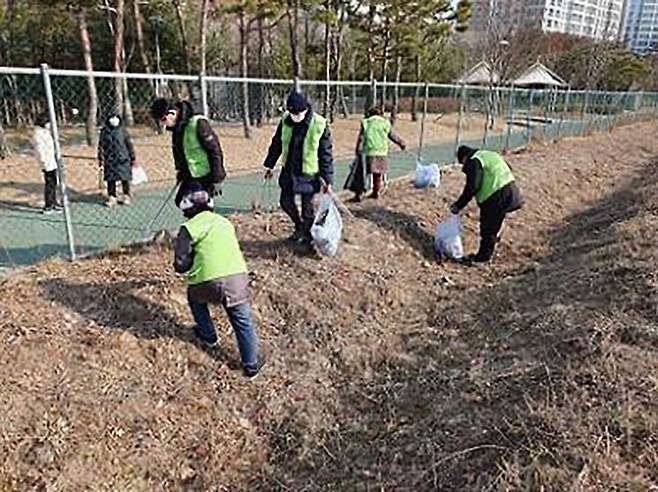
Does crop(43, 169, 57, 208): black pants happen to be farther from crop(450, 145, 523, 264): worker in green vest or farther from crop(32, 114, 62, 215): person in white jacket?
crop(450, 145, 523, 264): worker in green vest

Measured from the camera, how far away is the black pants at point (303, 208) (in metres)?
5.51

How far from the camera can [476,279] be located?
6.38 metres

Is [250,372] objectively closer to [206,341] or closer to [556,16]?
[206,341]

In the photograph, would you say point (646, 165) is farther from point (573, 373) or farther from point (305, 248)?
point (573, 373)

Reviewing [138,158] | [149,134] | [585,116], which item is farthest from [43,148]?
[585,116]

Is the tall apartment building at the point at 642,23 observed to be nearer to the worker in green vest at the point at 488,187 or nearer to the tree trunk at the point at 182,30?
the tree trunk at the point at 182,30

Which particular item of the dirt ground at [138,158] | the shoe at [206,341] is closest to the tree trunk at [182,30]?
the dirt ground at [138,158]

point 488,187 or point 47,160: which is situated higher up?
point 488,187

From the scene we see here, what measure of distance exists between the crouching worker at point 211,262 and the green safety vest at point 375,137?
16.2 feet

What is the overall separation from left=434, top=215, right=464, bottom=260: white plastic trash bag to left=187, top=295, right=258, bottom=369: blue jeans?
10.7 feet

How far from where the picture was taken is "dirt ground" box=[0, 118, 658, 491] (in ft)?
9.86

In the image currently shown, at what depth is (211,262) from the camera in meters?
3.75

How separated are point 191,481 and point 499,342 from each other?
252 cm

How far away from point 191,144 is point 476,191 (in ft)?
10.6
